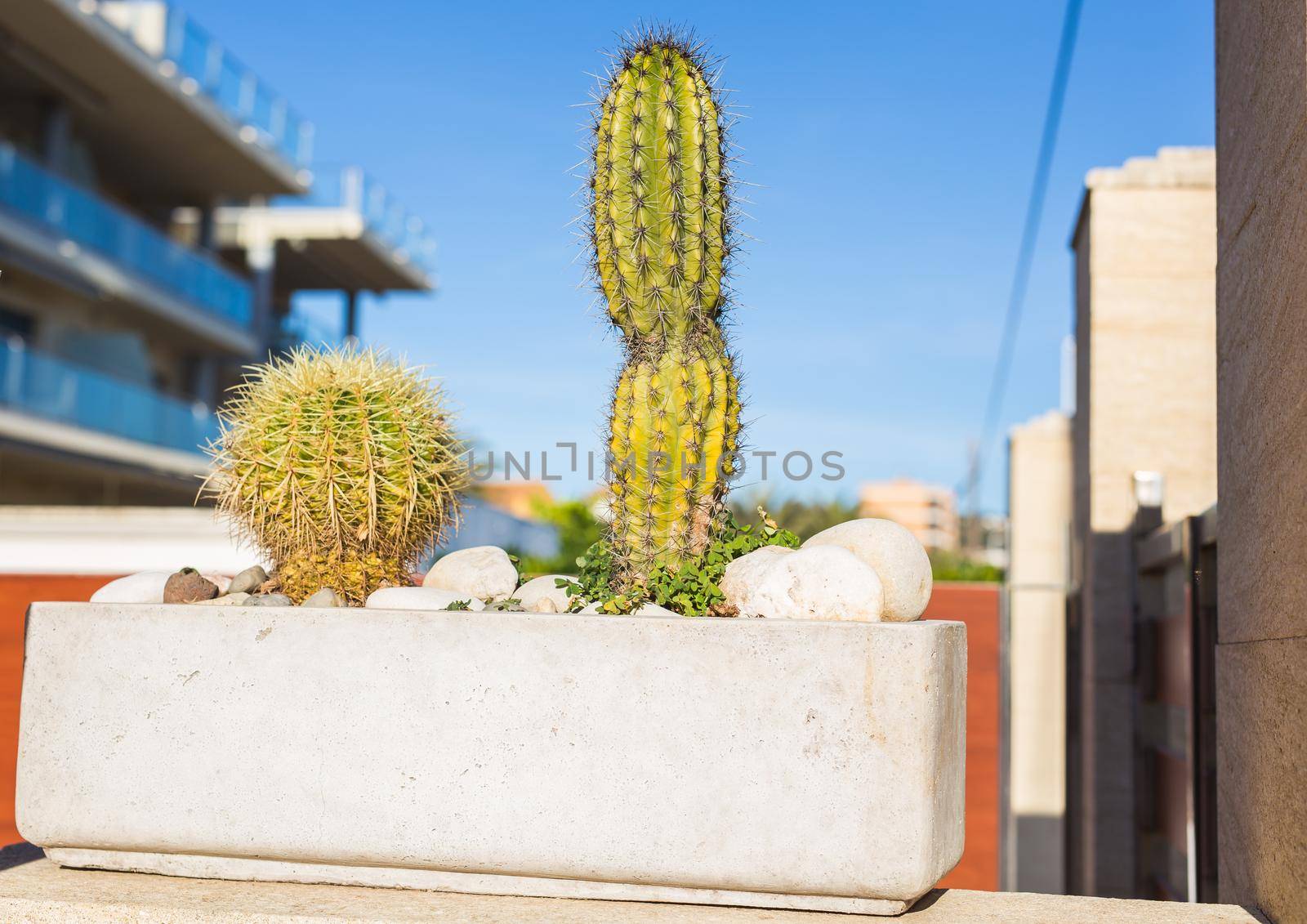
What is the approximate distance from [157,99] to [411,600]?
16.1 meters

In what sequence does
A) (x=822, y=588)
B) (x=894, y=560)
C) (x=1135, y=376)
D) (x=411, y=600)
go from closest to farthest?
(x=822, y=588)
(x=894, y=560)
(x=411, y=600)
(x=1135, y=376)

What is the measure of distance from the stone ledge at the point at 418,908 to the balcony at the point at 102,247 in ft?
43.4

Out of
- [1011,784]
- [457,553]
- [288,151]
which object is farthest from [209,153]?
[457,553]

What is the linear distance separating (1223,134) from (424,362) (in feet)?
7.69

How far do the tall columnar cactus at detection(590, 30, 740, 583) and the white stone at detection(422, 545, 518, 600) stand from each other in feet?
1.17

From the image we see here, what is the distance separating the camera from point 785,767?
2330mm

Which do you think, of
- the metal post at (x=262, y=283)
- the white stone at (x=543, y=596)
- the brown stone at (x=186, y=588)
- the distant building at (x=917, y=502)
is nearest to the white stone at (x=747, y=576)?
the white stone at (x=543, y=596)

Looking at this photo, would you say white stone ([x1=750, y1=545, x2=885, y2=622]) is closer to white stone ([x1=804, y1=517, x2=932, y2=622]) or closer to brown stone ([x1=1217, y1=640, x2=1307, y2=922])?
white stone ([x1=804, y1=517, x2=932, y2=622])

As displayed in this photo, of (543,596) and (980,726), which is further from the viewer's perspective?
(980,726)

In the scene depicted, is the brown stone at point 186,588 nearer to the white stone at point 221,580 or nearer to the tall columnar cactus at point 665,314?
the white stone at point 221,580

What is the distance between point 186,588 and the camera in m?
3.04

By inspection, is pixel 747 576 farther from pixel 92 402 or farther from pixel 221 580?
pixel 92 402

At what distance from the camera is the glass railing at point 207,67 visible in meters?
16.9

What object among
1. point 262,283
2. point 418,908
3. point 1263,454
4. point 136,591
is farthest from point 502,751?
point 262,283
